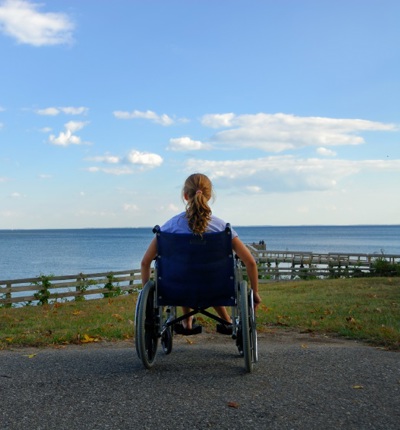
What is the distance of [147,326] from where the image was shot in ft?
16.3

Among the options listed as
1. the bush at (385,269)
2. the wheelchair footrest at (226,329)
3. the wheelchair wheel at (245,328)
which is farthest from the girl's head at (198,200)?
the bush at (385,269)

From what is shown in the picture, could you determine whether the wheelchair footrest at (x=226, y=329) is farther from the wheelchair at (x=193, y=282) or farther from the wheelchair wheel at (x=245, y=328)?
the wheelchair wheel at (x=245, y=328)

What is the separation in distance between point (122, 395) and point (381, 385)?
5.94ft

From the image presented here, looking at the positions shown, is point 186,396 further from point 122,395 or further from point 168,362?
point 168,362

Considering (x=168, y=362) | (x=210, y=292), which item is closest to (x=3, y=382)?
(x=168, y=362)

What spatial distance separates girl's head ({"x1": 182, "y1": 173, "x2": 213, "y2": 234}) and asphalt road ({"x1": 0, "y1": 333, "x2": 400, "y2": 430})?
115cm

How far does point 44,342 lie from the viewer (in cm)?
639

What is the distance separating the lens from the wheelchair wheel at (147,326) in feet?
14.9

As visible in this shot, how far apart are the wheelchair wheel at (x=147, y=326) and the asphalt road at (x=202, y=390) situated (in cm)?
12

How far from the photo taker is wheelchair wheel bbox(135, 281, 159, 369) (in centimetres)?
454

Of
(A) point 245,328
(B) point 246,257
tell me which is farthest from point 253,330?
(B) point 246,257

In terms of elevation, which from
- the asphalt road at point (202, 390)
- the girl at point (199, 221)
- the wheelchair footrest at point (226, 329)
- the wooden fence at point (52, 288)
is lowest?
the wooden fence at point (52, 288)

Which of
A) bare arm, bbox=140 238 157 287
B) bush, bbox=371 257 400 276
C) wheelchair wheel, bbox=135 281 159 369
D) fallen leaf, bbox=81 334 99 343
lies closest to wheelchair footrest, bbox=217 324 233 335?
wheelchair wheel, bbox=135 281 159 369

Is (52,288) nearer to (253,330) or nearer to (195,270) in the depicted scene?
(195,270)
